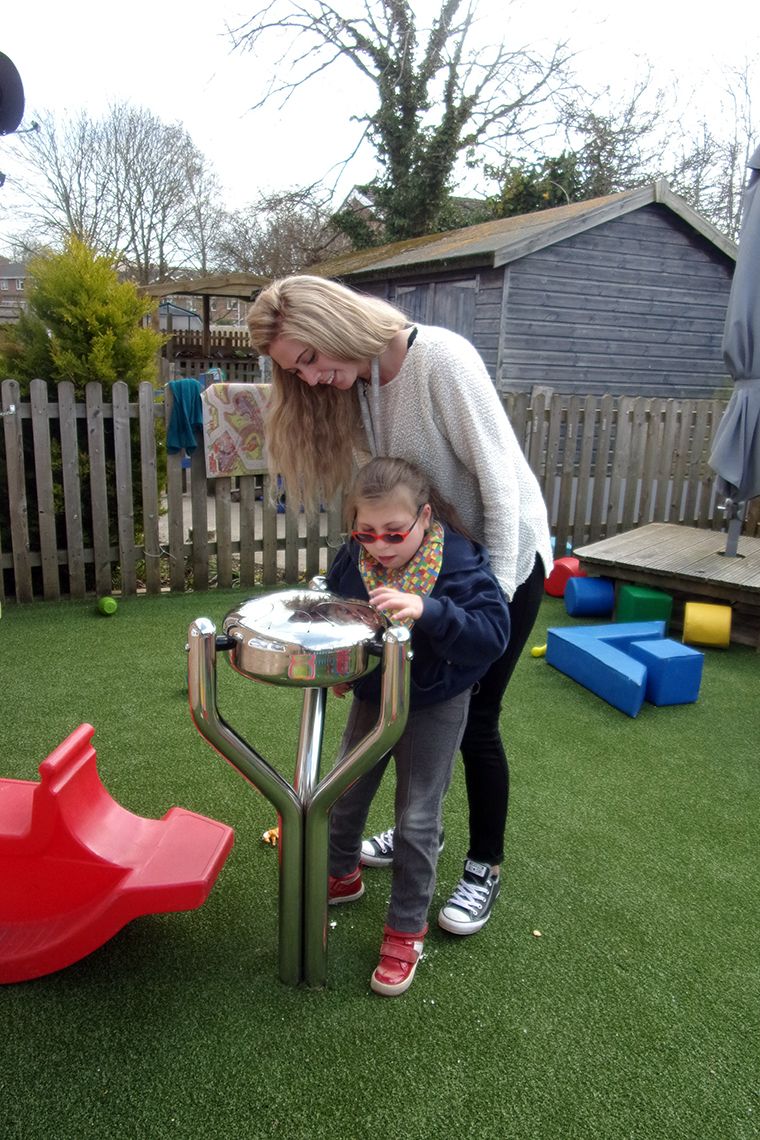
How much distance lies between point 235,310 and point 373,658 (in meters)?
49.0

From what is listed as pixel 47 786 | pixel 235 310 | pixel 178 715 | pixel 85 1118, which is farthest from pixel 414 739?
pixel 235 310

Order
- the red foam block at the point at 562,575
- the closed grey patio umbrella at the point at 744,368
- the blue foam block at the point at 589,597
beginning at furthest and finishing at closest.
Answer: the red foam block at the point at 562,575 → the blue foam block at the point at 589,597 → the closed grey patio umbrella at the point at 744,368

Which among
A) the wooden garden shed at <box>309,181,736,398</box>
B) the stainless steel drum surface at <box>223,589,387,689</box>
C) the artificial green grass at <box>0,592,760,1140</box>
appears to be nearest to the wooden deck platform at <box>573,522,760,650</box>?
the artificial green grass at <box>0,592,760,1140</box>

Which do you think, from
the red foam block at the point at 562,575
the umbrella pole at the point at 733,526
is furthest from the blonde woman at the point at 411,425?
the red foam block at the point at 562,575

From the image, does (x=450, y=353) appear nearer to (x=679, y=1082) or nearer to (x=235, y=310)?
(x=679, y=1082)

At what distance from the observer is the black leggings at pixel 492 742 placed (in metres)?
1.93

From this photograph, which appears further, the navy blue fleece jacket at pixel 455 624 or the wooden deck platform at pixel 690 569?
the wooden deck platform at pixel 690 569

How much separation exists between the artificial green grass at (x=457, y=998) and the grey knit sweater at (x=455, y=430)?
102 cm

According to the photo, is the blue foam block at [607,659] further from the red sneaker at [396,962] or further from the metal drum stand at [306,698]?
the metal drum stand at [306,698]

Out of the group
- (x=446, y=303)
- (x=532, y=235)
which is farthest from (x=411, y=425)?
(x=446, y=303)

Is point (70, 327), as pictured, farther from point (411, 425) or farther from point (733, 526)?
point (733, 526)

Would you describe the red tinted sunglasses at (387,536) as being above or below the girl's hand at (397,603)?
above

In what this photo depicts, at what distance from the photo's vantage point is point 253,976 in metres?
1.88

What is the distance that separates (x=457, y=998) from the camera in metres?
1.85
